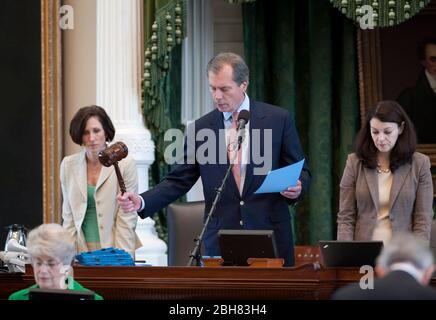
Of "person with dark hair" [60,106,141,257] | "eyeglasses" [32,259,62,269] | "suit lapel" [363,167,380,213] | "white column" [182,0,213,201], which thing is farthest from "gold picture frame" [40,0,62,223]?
"eyeglasses" [32,259,62,269]

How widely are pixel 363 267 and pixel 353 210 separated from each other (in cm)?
103

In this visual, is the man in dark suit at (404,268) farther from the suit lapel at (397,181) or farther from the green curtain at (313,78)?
the green curtain at (313,78)

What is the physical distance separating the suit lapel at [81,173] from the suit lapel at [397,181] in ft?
5.62

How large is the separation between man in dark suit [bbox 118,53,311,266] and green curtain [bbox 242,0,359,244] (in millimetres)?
2892

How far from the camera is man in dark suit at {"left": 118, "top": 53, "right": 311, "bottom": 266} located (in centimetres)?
604

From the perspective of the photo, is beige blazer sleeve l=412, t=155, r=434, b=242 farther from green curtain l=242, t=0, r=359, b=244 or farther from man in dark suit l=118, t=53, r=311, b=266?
green curtain l=242, t=0, r=359, b=244

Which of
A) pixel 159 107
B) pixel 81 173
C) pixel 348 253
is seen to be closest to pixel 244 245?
pixel 348 253

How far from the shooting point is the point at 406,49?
9031 millimetres

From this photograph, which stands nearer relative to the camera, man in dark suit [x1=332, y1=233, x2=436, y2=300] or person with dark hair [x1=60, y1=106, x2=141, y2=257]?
man in dark suit [x1=332, y1=233, x2=436, y2=300]

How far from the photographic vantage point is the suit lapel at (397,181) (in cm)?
604

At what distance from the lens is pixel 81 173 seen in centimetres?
674

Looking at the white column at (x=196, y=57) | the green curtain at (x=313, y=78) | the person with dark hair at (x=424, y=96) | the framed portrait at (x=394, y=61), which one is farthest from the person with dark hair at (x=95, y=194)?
the person with dark hair at (x=424, y=96)

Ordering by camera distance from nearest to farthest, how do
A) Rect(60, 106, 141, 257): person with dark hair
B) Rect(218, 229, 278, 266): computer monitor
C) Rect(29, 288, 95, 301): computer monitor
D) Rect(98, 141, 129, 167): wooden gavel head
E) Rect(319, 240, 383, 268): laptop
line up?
1. Rect(29, 288, 95, 301): computer monitor
2. Rect(319, 240, 383, 268): laptop
3. Rect(218, 229, 278, 266): computer monitor
4. Rect(98, 141, 129, 167): wooden gavel head
5. Rect(60, 106, 141, 257): person with dark hair
